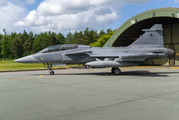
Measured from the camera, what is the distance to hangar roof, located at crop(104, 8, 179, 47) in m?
25.3

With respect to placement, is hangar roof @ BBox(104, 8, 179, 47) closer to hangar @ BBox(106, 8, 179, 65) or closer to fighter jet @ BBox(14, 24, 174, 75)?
hangar @ BBox(106, 8, 179, 65)

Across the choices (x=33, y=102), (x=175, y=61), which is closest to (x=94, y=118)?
(x=33, y=102)

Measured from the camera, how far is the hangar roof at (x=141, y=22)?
998 inches

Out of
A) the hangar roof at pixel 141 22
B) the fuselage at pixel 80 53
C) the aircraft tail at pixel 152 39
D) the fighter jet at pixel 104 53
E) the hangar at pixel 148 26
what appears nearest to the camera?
the fighter jet at pixel 104 53

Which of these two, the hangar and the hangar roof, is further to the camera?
the hangar

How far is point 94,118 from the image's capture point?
4.57 m

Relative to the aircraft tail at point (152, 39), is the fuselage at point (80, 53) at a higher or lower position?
lower

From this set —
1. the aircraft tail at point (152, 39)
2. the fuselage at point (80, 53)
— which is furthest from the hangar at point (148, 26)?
the fuselage at point (80, 53)

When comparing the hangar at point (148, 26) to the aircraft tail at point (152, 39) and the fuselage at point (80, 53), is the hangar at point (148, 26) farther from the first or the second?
the fuselage at point (80, 53)

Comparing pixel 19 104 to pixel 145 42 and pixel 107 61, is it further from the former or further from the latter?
pixel 145 42

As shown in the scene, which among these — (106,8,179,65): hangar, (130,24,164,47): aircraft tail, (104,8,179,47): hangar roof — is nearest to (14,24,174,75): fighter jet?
(130,24,164,47): aircraft tail

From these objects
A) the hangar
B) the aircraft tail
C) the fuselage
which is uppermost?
the hangar

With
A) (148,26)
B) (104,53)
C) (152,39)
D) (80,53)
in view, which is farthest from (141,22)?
(80,53)

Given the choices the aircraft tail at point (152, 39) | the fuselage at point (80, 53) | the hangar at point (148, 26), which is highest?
the hangar at point (148, 26)
